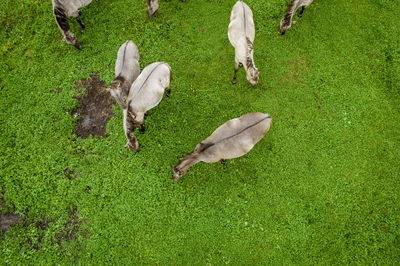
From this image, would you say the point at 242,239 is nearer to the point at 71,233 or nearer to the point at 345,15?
the point at 71,233

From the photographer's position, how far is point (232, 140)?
19.2ft

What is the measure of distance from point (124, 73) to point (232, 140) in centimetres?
A: 368

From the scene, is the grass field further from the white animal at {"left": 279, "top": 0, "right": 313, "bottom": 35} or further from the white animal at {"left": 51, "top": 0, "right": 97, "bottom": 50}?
the white animal at {"left": 51, "top": 0, "right": 97, "bottom": 50}

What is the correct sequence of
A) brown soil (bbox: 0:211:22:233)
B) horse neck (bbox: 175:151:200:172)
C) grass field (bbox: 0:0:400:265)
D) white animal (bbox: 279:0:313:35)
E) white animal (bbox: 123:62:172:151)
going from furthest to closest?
white animal (bbox: 279:0:313:35), brown soil (bbox: 0:211:22:233), grass field (bbox: 0:0:400:265), white animal (bbox: 123:62:172:151), horse neck (bbox: 175:151:200:172)

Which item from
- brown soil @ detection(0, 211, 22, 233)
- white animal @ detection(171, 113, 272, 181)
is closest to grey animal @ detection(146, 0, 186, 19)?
white animal @ detection(171, 113, 272, 181)

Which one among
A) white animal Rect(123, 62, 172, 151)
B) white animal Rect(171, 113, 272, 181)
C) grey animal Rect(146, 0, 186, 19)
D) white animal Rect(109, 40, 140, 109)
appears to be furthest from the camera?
grey animal Rect(146, 0, 186, 19)

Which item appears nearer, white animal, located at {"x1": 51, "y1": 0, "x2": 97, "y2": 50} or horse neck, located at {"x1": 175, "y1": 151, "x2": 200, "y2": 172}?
horse neck, located at {"x1": 175, "y1": 151, "x2": 200, "y2": 172}

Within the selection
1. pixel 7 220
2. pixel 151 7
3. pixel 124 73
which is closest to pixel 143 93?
pixel 124 73

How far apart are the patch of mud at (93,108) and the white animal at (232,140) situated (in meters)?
3.42

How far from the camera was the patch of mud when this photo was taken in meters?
7.74

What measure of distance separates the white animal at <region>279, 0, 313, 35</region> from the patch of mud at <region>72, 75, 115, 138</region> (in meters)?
6.42

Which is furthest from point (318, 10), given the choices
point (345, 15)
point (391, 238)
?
point (391, 238)

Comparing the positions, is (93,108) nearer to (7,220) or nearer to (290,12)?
(7,220)

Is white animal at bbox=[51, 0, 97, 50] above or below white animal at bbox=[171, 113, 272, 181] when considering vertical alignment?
above
